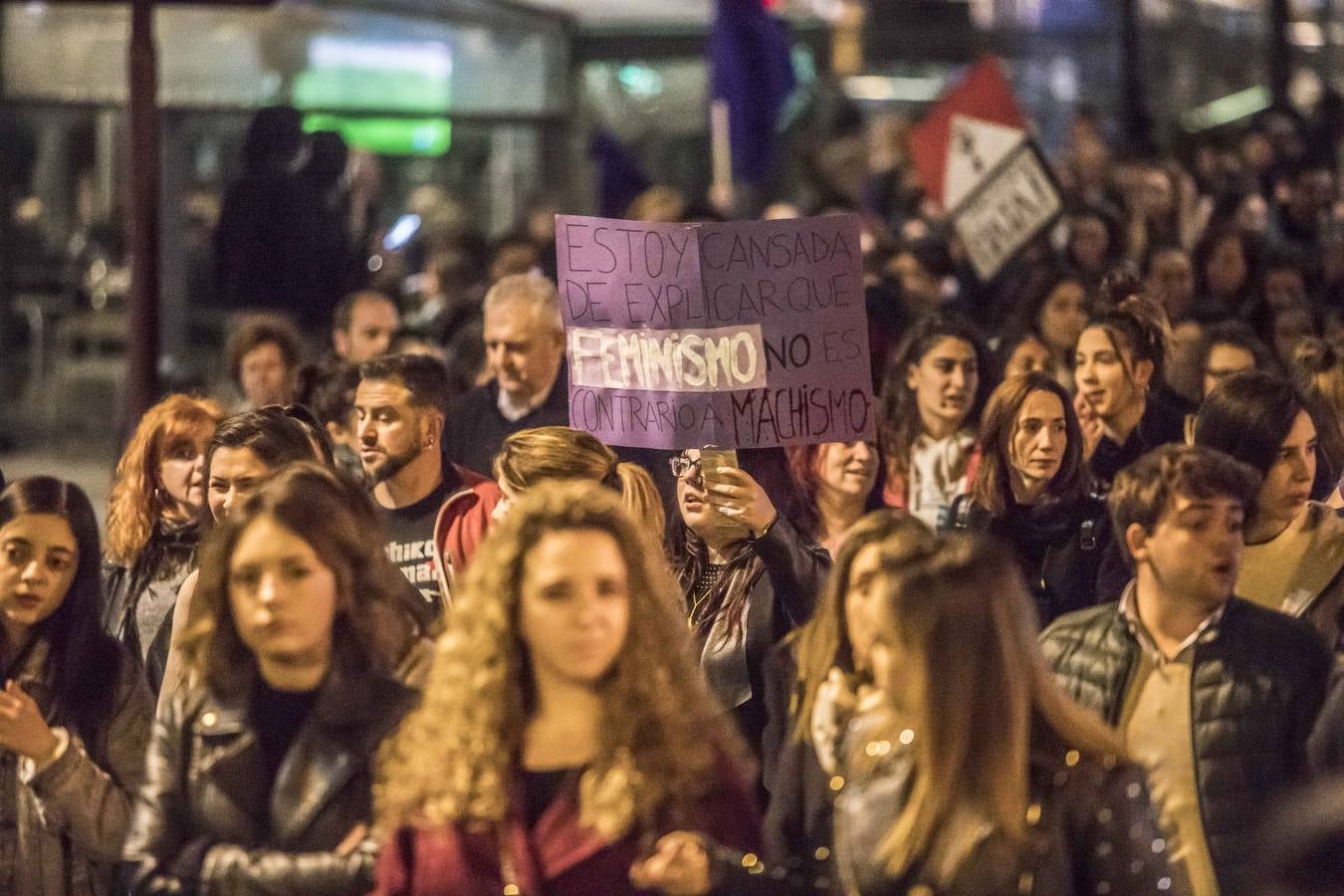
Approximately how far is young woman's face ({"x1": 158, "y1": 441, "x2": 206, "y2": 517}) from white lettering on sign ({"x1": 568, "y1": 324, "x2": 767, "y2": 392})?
3.92 ft

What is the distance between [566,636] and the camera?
4.13 meters

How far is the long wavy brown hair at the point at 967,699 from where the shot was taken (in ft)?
13.3

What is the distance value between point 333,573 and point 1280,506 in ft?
8.70

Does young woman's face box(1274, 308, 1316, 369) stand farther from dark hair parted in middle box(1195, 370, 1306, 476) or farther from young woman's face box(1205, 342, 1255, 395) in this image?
dark hair parted in middle box(1195, 370, 1306, 476)

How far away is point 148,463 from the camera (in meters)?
7.31

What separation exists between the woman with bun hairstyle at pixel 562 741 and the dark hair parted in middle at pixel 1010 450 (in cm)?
319

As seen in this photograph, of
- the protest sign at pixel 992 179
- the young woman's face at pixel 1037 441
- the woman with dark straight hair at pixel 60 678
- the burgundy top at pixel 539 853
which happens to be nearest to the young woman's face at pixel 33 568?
the woman with dark straight hair at pixel 60 678

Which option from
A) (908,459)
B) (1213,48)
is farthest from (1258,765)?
(1213,48)

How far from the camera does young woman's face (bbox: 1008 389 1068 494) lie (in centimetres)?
730

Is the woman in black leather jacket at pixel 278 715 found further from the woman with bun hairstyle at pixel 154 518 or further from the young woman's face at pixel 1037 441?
the young woman's face at pixel 1037 441

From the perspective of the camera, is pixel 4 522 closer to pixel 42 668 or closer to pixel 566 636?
pixel 42 668

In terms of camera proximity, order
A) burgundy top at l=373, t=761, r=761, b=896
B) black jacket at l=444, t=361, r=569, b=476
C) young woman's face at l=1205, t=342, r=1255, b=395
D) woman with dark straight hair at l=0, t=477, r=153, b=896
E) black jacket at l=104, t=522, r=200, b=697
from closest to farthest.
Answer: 1. burgundy top at l=373, t=761, r=761, b=896
2. woman with dark straight hair at l=0, t=477, r=153, b=896
3. black jacket at l=104, t=522, r=200, b=697
4. young woman's face at l=1205, t=342, r=1255, b=395
5. black jacket at l=444, t=361, r=569, b=476

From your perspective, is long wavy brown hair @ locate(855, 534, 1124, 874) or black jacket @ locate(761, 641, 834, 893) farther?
black jacket @ locate(761, 641, 834, 893)

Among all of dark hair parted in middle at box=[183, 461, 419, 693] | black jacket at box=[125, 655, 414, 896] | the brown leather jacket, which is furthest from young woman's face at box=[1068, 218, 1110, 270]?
black jacket at box=[125, 655, 414, 896]
